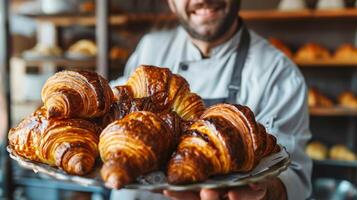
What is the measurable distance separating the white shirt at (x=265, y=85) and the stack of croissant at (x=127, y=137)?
47cm

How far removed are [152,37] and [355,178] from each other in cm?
183

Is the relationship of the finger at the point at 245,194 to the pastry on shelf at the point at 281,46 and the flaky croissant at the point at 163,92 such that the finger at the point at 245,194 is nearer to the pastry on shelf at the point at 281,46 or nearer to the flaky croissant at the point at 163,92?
the flaky croissant at the point at 163,92

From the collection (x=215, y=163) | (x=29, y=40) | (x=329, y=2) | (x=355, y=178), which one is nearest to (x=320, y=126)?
(x=355, y=178)

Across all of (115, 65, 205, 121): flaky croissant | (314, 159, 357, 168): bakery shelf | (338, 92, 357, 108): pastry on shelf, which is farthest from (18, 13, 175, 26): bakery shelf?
(115, 65, 205, 121): flaky croissant

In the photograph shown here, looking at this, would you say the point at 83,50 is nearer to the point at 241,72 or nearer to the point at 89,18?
the point at 89,18

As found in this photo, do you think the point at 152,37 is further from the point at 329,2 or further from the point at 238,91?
the point at 329,2

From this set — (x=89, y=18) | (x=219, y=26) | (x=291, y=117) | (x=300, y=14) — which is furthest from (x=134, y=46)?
(x=291, y=117)

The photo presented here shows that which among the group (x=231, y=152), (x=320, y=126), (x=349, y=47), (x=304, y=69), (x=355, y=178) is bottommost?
(x=355, y=178)

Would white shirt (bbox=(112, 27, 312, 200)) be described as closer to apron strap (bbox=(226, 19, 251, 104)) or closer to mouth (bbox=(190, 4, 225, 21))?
apron strap (bbox=(226, 19, 251, 104))

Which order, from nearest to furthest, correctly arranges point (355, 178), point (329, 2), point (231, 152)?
1. point (231, 152)
2. point (329, 2)
3. point (355, 178)

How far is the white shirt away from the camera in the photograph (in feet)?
3.73

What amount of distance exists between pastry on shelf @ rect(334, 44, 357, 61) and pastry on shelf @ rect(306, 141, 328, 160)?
552 mm

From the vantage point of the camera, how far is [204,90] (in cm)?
131

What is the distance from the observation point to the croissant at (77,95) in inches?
24.1
